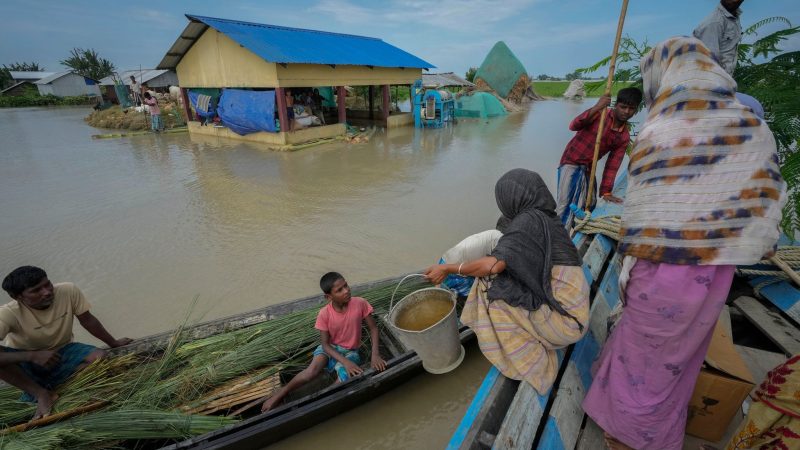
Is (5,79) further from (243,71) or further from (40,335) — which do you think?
(40,335)

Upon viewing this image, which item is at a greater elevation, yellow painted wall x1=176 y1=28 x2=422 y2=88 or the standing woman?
yellow painted wall x1=176 y1=28 x2=422 y2=88

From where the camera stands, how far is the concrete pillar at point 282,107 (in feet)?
38.2

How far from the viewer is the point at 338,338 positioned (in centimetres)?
276

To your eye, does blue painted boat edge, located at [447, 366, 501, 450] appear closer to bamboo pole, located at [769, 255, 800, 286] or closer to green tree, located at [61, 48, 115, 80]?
bamboo pole, located at [769, 255, 800, 286]

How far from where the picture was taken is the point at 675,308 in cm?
139

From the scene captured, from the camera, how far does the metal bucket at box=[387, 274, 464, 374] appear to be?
1995 mm

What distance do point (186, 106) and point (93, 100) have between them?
27.9m

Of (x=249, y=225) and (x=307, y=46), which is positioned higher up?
(x=307, y=46)

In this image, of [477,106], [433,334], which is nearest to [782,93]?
[433,334]

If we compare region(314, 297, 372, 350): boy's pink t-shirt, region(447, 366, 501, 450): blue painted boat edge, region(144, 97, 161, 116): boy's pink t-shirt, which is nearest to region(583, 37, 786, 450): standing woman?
region(447, 366, 501, 450): blue painted boat edge

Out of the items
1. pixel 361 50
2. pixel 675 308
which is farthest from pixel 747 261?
pixel 361 50

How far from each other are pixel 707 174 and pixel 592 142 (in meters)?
2.74

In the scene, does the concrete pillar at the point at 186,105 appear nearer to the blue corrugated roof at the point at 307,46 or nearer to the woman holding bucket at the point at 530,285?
the blue corrugated roof at the point at 307,46

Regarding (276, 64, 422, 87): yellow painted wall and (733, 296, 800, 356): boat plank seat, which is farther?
(276, 64, 422, 87): yellow painted wall
